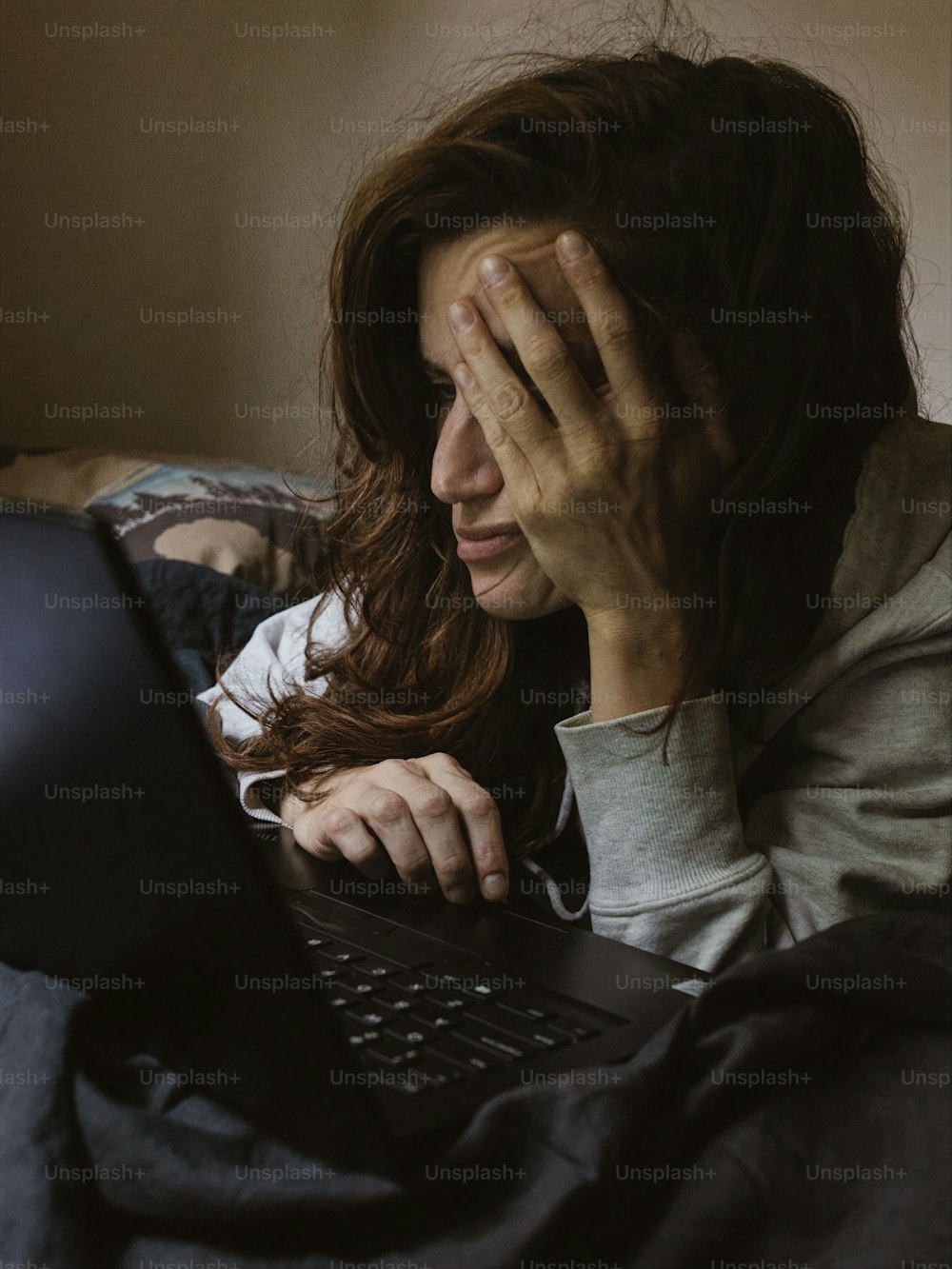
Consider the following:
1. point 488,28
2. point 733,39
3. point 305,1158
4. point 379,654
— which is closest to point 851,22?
point 733,39

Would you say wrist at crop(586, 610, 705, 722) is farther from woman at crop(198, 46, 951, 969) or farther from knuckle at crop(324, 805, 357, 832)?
knuckle at crop(324, 805, 357, 832)

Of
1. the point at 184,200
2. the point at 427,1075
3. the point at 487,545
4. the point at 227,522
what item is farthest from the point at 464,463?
the point at 184,200

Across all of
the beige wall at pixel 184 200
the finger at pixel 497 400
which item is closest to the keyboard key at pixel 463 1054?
the finger at pixel 497 400

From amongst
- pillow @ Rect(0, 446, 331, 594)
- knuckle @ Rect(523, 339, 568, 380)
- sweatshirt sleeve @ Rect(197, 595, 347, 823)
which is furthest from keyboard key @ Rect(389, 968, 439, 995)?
pillow @ Rect(0, 446, 331, 594)

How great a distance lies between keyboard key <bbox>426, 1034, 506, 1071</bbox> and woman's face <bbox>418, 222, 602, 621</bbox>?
51 cm

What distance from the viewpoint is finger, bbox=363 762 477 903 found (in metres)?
0.84

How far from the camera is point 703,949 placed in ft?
2.81

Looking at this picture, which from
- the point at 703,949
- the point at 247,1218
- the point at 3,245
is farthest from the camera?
the point at 3,245

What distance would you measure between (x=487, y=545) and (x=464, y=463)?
0.25 ft

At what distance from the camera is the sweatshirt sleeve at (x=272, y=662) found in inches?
50.0

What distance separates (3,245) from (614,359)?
225 centimetres

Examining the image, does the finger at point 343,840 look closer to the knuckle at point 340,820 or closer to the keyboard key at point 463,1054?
the knuckle at point 340,820

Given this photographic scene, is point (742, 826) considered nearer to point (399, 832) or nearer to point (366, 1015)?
point (399, 832)

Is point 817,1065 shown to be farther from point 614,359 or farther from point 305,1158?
point 614,359
